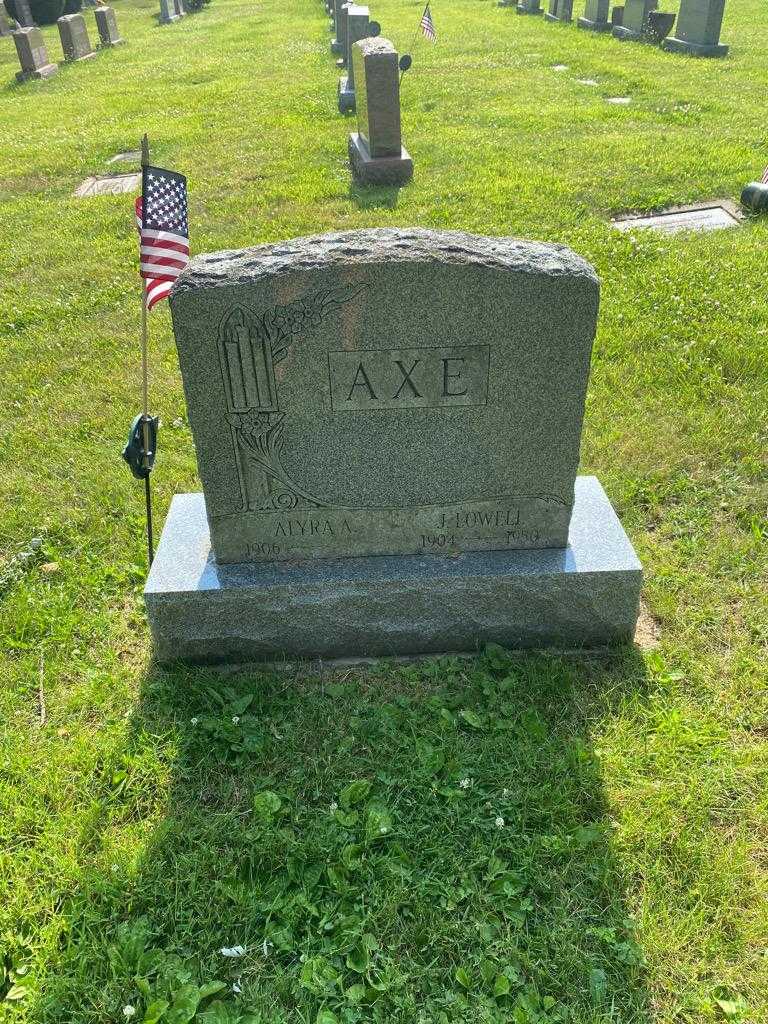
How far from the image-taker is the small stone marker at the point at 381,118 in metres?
9.23

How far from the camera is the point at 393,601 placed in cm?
344

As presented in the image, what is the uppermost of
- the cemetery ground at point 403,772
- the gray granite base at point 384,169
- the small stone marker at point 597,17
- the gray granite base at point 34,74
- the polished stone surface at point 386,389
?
the polished stone surface at point 386,389

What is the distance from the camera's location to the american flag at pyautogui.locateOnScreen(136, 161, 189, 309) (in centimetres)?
319

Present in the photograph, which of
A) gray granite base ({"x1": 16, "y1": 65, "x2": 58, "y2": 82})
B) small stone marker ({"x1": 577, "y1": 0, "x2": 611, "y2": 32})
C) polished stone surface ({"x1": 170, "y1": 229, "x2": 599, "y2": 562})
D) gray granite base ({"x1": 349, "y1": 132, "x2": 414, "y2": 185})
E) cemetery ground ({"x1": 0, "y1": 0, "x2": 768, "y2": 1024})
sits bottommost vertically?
gray granite base ({"x1": 16, "y1": 65, "x2": 58, "y2": 82})

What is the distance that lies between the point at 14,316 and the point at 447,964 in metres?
6.61

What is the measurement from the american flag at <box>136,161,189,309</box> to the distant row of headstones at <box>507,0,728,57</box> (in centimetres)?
1580

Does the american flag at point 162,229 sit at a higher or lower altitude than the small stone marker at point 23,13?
higher

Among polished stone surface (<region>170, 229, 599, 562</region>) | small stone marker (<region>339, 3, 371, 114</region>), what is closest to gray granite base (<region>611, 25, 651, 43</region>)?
small stone marker (<region>339, 3, 371, 114</region>)

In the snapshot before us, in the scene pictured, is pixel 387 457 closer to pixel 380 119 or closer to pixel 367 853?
pixel 367 853

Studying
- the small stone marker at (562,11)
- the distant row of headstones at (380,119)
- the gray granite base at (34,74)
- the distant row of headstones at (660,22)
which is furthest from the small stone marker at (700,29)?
the gray granite base at (34,74)

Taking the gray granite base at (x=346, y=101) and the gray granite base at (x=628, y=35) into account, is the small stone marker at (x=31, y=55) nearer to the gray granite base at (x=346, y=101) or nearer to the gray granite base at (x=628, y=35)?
the gray granite base at (x=346, y=101)

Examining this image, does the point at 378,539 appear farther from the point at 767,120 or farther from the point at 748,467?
the point at 767,120

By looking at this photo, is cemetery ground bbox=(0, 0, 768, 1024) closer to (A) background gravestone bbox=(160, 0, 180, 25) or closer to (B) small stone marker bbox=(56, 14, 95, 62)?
(B) small stone marker bbox=(56, 14, 95, 62)

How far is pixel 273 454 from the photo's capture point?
10.5 ft
